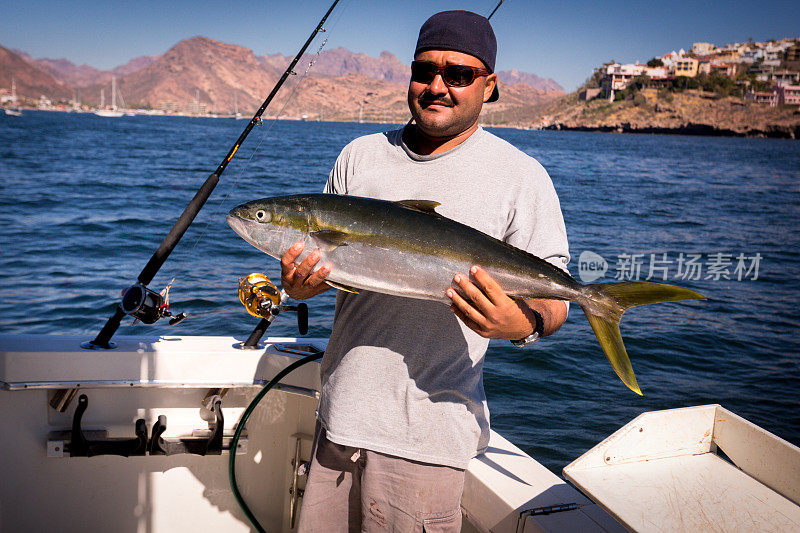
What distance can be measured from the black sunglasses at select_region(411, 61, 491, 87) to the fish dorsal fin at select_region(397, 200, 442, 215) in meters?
0.46

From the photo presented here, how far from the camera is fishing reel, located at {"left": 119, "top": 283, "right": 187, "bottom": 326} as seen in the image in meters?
2.84

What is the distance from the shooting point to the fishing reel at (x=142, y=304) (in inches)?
112

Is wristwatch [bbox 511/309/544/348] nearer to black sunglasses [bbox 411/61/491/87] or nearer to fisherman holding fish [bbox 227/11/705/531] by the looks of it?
fisherman holding fish [bbox 227/11/705/531]

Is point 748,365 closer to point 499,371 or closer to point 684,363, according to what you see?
point 684,363

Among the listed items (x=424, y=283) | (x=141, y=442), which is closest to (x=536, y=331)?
(x=424, y=283)

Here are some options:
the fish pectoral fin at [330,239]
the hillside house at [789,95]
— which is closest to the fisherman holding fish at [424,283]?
the fish pectoral fin at [330,239]

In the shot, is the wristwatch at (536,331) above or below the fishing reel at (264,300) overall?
above

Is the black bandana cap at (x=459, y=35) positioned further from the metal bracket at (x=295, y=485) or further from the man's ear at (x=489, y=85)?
the metal bracket at (x=295, y=485)

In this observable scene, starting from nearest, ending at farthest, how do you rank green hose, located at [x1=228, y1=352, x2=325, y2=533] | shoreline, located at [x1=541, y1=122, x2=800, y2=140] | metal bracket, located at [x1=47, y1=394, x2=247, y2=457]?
1. metal bracket, located at [x1=47, y1=394, x2=247, y2=457]
2. green hose, located at [x1=228, y1=352, x2=325, y2=533]
3. shoreline, located at [x1=541, y1=122, x2=800, y2=140]

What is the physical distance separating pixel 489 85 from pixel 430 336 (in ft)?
3.28

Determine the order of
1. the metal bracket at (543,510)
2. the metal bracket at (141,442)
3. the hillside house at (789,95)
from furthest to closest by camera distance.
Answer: the hillside house at (789,95) → the metal bracket at (141,442) → the metal bracket at (543,510)

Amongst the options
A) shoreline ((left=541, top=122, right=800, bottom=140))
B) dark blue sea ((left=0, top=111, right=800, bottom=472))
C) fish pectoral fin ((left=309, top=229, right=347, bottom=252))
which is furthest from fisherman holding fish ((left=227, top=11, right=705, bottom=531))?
shoreline ((left=541, top=122, right=800, bottom=140))

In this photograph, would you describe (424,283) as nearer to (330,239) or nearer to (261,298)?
(330,239)

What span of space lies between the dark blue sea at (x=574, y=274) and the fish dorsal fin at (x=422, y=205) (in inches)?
89.4
